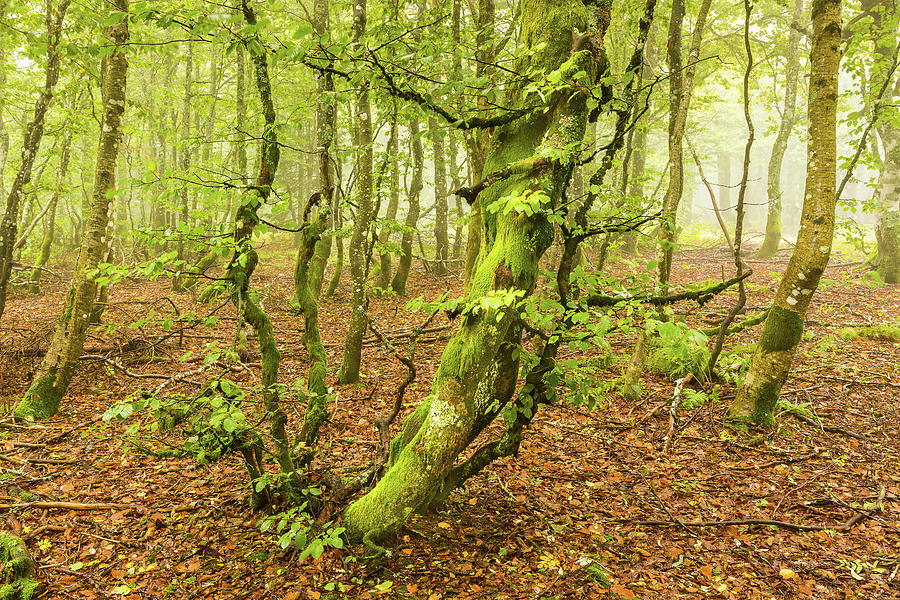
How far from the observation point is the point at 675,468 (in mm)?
5695

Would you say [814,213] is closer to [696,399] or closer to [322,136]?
[696,399]

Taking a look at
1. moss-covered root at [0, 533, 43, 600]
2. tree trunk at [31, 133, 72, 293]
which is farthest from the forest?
tree trunk at [31, 133, 72, 293]

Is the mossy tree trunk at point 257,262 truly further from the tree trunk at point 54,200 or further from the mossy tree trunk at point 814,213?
the tree trunk at point 54,200

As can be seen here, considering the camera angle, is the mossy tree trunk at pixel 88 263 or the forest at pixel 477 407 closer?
the forest at pixel 477 407

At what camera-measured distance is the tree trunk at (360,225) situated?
289 inches

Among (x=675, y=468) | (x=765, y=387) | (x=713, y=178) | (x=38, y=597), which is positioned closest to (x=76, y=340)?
(x=38, y=597)

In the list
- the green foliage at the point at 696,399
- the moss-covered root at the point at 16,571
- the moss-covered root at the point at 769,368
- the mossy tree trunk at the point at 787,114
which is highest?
the mossy tree trunk at the point at 787,114

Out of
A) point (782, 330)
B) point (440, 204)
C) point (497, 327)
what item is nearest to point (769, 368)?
point (782, 330)

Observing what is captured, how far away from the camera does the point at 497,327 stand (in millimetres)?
3758

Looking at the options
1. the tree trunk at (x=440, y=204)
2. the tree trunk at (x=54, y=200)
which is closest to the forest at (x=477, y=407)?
the tree trunk at (x=54, y=200)

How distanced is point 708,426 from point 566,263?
4.19m

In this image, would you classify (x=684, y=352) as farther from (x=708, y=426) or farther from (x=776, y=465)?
(x=708, y=426)

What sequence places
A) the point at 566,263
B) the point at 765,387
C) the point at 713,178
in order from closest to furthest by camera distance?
the point at 566,263, the point at 765,387, the point at 713,178

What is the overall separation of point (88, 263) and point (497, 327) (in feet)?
20.9
